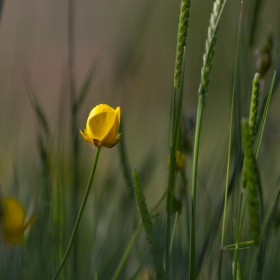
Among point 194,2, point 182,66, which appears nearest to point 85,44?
point 194,2

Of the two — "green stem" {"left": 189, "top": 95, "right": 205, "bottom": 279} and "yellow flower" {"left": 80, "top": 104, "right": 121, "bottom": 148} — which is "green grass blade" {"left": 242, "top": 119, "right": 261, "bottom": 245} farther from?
"yellow flower" {"left": 80, "top": 104, "right": 121, "bottom": 148}

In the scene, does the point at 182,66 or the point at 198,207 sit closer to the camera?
the point at 182,66

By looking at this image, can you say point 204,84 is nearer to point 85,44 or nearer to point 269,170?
point 269,170

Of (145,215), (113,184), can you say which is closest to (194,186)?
(145,215)

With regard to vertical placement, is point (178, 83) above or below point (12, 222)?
above

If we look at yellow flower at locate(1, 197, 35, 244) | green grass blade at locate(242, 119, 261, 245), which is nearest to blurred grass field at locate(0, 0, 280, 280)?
yellow flower at locate(1, 197, 35, 244)

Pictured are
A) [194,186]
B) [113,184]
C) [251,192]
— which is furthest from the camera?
[113,184]

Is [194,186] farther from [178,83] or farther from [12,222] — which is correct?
[12,222]
